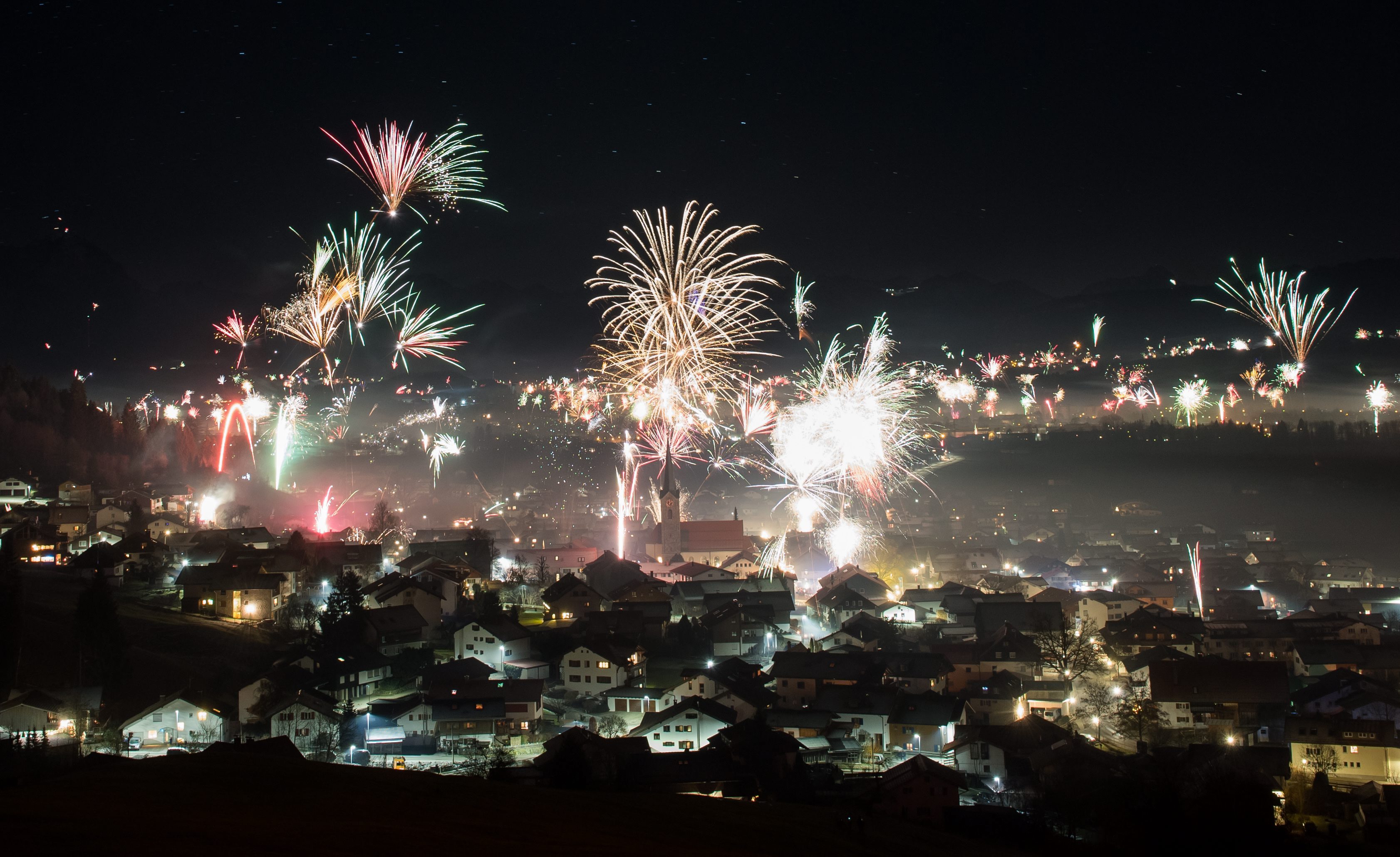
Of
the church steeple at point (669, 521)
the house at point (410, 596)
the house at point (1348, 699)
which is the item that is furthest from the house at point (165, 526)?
the house at point (1348, 699)

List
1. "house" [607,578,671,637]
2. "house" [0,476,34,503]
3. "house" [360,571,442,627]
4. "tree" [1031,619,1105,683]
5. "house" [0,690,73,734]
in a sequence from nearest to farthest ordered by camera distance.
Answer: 1. "house" [0,690,73,734]
2. "tree" [1031,619,1105,683]
3. "house" [360,571,442,627]
4. "house" [607,578,671,637]
5. "house" [0,476,34,503]

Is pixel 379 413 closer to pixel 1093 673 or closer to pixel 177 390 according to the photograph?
pixel 177 390

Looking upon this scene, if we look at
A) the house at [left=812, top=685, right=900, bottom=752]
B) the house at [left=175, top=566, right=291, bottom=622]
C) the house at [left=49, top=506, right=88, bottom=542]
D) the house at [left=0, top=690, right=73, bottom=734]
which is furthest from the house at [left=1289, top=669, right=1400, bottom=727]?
the house at [left=49, top=506, right=88, bottom=542]

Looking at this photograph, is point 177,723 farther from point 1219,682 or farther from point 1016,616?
point 1016,616

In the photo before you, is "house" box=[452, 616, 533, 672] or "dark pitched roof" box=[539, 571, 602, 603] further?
"dark pitched roof" box=[539, 571, 602, 603]

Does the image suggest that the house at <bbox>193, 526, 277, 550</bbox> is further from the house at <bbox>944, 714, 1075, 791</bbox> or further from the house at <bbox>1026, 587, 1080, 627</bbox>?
the house at <bbox>1026, 587, 1080, 627</bbox>

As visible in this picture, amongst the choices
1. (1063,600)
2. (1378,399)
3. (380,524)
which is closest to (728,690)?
(1063,600)

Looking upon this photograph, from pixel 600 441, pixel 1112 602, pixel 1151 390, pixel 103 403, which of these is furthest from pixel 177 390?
pixel 1151 390
